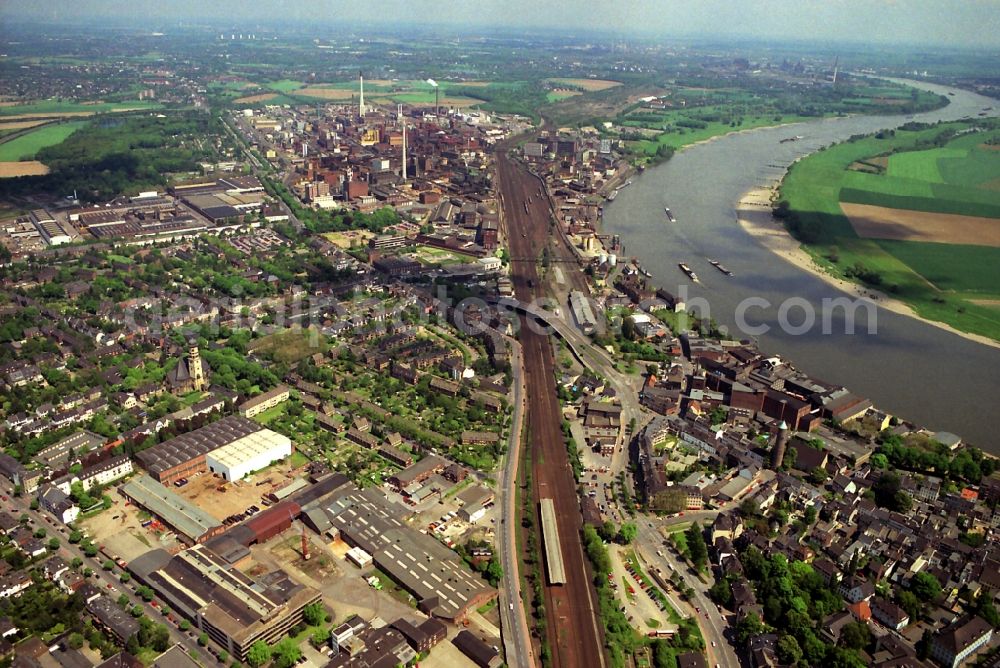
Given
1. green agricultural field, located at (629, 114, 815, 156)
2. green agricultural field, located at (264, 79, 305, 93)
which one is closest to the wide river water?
green agricultural field, located at (629, 114, 815, 156)

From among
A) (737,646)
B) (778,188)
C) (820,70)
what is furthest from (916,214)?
(820,70)

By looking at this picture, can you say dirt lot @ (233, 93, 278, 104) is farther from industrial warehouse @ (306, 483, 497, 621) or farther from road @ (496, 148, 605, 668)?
industrial warehouse @ (306, 483, 497, 621)

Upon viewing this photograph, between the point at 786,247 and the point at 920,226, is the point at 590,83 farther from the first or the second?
the point at 786,247

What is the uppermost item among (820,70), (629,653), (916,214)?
(820,70)

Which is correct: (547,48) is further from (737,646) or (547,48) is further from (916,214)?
(737,646)

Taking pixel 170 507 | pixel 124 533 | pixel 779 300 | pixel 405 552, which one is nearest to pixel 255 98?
pixel 779 300

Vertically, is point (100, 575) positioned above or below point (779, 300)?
below
